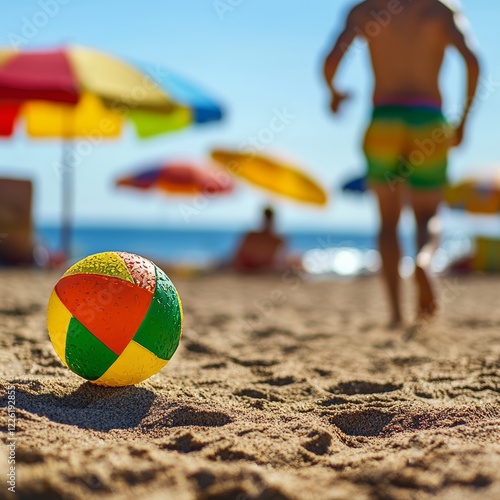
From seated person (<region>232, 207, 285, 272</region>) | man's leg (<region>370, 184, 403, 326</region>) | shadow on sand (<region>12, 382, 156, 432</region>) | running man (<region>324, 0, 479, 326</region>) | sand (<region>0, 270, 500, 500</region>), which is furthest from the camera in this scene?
seated person (<region>232, 207, 285, 272</region>)

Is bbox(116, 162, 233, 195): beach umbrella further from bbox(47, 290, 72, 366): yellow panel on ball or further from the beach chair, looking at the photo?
bbox(47, 290, 72, 366): yellow panel on ball

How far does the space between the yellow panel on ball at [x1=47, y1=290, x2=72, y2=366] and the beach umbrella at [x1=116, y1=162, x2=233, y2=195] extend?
805cm

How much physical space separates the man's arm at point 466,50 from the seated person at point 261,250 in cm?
599

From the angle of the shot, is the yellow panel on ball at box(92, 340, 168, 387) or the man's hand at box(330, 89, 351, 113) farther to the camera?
the man's hand at box(330, 89, 351, 113)

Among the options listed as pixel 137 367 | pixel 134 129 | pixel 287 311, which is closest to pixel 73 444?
pixel 137 367

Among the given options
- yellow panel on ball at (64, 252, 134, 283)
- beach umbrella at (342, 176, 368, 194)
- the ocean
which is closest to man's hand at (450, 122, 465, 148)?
yellow panel on ball at (64, 252, 134, 283)

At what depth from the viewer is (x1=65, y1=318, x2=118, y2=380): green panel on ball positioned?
6.95ft

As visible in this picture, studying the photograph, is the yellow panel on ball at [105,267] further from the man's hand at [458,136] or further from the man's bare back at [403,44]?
the man's hand at [458,136]

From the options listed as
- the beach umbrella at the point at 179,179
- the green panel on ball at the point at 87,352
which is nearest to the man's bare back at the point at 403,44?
the green panel on ball at the point at 87,352

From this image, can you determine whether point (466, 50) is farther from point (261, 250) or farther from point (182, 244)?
point (182, 244)

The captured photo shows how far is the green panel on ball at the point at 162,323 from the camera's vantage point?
2156mm

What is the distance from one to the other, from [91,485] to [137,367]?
0.79 m

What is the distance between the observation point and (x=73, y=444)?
1.67 metres

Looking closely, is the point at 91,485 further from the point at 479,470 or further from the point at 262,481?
the point at 479,470
